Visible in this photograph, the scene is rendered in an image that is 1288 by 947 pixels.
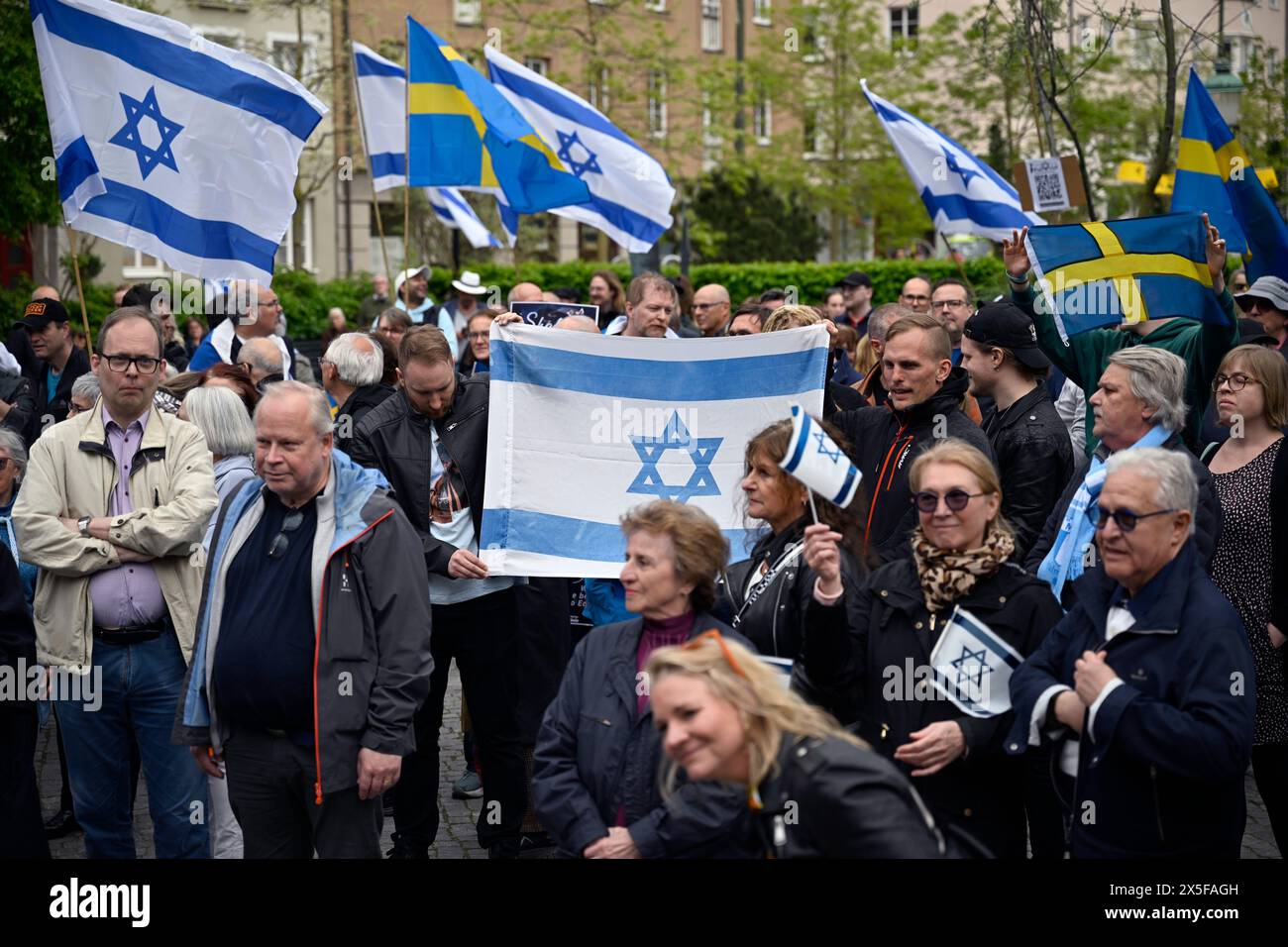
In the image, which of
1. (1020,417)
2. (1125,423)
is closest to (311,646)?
(1125,423)

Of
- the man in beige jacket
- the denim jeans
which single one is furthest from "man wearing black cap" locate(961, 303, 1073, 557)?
the denim jeans

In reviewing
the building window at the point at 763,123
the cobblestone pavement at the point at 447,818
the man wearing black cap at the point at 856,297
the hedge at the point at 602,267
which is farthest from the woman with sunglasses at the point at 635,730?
the building window at the point at 763,123

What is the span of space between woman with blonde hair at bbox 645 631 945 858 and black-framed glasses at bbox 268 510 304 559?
80.7 inches

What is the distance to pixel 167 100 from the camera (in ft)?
25.3

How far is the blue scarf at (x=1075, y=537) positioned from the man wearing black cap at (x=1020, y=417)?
42cm

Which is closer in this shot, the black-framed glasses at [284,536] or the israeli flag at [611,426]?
the black-framed glasses at [284,536]

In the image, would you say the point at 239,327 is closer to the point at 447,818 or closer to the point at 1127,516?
the point at 447,818

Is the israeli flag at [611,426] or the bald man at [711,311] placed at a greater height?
the bald man at [711,311]

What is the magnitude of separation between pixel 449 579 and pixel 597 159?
639 cm

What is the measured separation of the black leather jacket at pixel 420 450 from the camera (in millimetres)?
6609

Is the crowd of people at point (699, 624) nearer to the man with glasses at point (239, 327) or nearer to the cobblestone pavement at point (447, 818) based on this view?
the cobblestone pavement at point (447, 818)

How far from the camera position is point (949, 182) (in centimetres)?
1111

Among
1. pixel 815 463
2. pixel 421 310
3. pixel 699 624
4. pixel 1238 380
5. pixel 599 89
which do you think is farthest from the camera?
pixel 599 89
